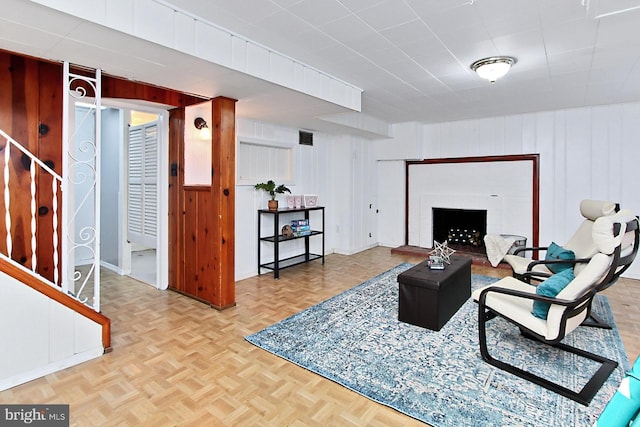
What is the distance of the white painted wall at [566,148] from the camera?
4.82 m

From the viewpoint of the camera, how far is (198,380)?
7.47 feet

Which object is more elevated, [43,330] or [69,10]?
[69,10]

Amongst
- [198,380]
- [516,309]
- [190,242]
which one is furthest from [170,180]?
[516,309]

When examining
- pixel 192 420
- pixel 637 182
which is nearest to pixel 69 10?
pixel 192 420

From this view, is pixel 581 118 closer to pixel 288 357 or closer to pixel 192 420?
pixel 288 357

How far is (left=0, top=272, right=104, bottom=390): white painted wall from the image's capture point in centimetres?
218

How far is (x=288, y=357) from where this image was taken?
2559 millimetres

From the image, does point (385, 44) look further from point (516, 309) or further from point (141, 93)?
point (141, 93)

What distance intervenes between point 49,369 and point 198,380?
41.7 inches

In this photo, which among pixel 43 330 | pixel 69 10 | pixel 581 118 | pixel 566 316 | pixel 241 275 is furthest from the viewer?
pixel 581 118

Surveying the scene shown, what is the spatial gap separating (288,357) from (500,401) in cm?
143

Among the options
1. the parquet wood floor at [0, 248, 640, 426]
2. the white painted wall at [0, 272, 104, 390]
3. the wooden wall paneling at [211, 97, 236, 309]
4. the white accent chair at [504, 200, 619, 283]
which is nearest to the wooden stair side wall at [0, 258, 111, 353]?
the white painted wall at [0, 272, 104, 390]

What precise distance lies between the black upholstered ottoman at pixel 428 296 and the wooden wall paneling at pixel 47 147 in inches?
124

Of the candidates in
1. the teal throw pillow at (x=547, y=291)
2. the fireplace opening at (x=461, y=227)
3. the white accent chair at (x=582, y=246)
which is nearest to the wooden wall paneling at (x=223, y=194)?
the teal throw pillow at (x=547, y=291)
